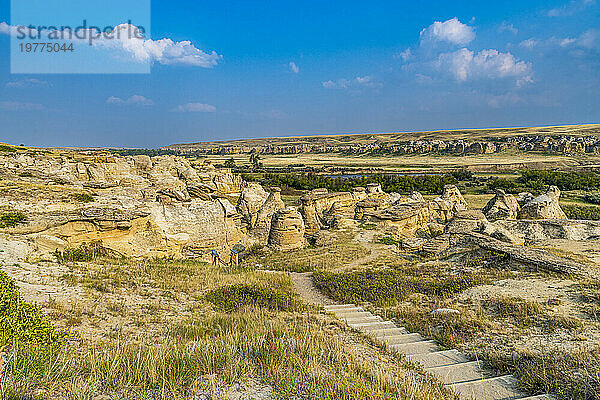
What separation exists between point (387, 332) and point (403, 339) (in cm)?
44

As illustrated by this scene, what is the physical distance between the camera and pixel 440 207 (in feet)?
87.6

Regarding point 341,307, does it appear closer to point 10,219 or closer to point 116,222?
point 116,222

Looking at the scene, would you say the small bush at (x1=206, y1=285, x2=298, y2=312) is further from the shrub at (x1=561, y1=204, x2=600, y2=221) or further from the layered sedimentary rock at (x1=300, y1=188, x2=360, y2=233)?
the shrub at (x1=561, y1=204, x2=600, y2=221)

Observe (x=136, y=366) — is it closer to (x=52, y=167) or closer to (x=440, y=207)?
(x=440, y=207)

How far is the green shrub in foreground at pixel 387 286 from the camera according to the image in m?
8.47

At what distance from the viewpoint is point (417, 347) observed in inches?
217

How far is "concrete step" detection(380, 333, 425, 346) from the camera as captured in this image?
5723 millimetres

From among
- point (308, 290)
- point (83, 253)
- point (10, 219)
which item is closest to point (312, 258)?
point (308, 290)

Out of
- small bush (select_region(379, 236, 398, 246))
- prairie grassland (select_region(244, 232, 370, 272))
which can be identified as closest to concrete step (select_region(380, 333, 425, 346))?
prairie grassland (select_region(244, 232, 370, 272))

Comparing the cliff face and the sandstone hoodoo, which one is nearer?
the cliff face

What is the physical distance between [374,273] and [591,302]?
572 centimetres

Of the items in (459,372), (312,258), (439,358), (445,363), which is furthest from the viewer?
(312,258)

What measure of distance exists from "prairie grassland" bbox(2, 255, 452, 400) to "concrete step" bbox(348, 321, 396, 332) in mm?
455

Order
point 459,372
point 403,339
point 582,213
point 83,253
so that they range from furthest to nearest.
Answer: point 582,213 → point 83,253 → point 403,339 → point 459,372
